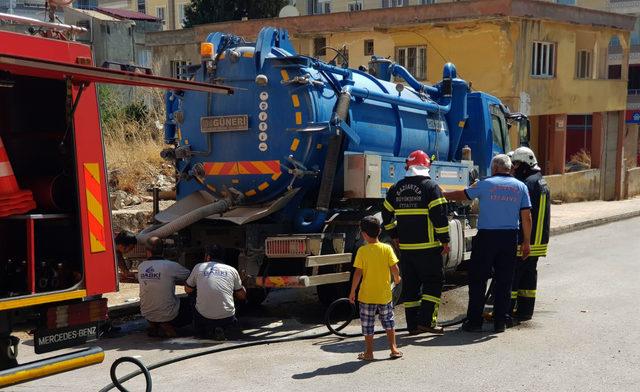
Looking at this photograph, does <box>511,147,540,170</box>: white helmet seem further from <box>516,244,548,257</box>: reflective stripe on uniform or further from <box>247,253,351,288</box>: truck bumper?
<box>247,253,351,288</box>: truck bumper

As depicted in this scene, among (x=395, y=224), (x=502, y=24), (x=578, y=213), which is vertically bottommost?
(x=578, y=213)

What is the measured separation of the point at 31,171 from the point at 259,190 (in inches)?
A: 132

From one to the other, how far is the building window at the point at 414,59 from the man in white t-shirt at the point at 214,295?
17.2 meters

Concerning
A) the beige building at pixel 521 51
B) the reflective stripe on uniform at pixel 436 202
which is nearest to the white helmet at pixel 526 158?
the reflective stripe on uniform at pixel 436 202

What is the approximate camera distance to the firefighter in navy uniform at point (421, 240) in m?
8.13

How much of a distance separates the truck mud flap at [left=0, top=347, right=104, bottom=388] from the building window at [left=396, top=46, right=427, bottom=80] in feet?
65.7

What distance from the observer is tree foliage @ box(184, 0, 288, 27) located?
37938 millimetres

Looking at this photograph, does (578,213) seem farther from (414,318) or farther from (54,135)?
(54,135)

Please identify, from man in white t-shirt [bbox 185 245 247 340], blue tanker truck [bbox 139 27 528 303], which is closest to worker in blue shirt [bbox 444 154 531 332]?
blue tanker truck [bbox 139 27 528 303]

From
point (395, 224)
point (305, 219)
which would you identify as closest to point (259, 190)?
point (305, 219)

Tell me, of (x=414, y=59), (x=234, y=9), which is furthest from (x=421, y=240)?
(x=234, y=9)

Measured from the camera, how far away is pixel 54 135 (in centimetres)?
595

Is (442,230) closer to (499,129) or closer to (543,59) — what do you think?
(499,129)

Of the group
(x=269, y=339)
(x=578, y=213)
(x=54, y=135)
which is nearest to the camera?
(x=54, y=135)
